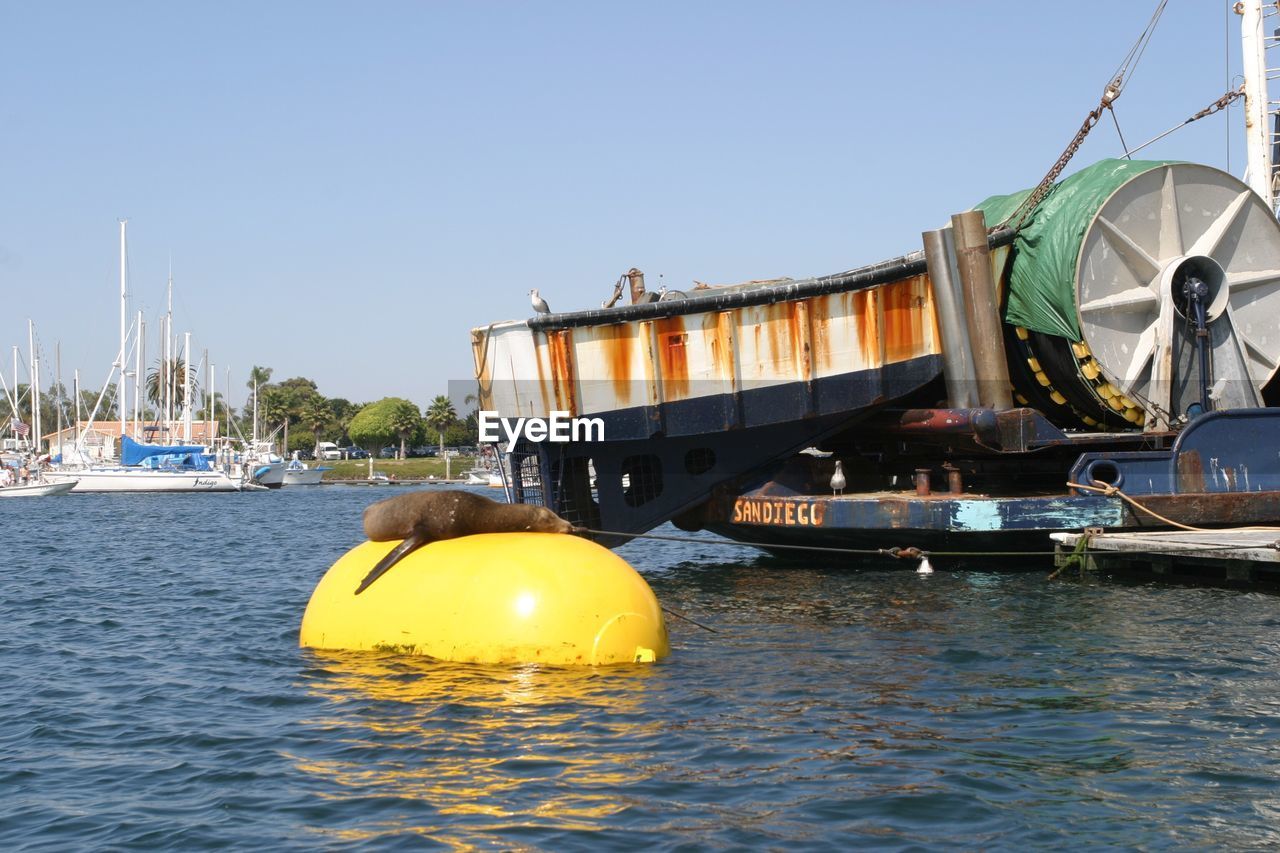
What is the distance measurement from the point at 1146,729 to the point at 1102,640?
369 cm

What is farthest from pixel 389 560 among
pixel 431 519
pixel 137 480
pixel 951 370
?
pixel 137 480

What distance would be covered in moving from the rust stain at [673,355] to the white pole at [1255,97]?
1171cm

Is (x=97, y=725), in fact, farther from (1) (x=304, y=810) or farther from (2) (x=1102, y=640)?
(2) (x=1102, y=640)

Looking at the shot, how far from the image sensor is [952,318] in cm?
1845

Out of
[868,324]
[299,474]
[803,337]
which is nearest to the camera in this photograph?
[803,337]

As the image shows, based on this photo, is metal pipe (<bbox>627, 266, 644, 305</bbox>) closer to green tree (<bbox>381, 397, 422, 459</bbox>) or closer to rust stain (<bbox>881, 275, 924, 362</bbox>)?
rust stain (<bbox>881, 275, 924, 362</bbox>)

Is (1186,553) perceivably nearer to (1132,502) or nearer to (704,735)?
(1132,502)

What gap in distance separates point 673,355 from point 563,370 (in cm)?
166

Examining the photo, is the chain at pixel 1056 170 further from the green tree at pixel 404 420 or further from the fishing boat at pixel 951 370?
the green tree at pixel 404 420

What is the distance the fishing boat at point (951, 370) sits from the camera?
17922mm

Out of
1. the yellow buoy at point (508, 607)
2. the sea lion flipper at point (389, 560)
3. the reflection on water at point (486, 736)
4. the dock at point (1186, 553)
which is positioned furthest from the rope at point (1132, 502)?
the sea lion flipper at point (389, 560)

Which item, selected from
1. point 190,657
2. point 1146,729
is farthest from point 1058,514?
point 190,657

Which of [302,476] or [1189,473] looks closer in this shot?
[1189,473]

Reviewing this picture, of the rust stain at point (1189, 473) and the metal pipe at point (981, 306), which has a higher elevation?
the metal pipe at point (981, 306)
